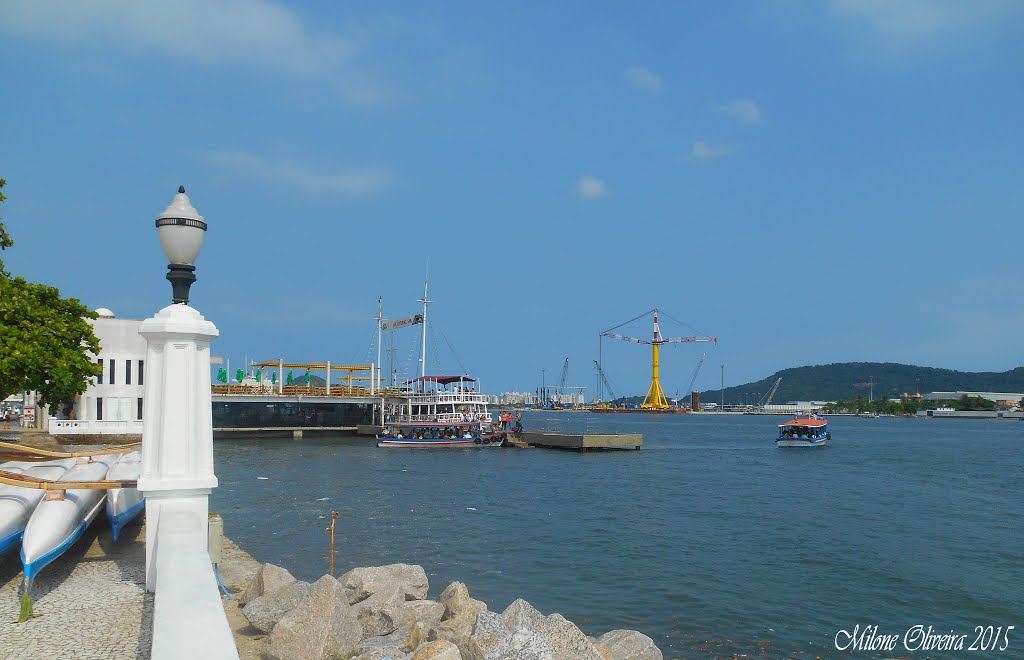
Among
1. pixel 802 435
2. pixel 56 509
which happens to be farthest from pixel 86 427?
pixel 802 435

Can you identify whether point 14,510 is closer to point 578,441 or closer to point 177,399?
point 177,399

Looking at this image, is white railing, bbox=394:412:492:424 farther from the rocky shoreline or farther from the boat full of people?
the rocky shoreline

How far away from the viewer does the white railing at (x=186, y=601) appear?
4.24m

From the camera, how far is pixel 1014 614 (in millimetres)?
17594

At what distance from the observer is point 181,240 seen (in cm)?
699

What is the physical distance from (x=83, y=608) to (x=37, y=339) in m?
24.1

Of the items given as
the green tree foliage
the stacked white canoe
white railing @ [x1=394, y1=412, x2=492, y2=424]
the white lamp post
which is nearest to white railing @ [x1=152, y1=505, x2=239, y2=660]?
the white lamp post

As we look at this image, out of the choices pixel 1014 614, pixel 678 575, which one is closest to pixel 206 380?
pixel 678 575

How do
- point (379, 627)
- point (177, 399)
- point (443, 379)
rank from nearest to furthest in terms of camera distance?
point (177, 399) < point (379, 627) < point (443, 379)

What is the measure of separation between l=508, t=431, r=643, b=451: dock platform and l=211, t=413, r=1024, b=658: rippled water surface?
16.6m

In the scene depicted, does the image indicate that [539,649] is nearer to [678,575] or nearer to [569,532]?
[678,575]

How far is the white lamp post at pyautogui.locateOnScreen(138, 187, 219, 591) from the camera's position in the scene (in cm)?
686

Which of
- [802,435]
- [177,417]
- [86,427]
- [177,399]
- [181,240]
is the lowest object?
[802,435]

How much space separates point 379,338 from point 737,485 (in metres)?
63.9
